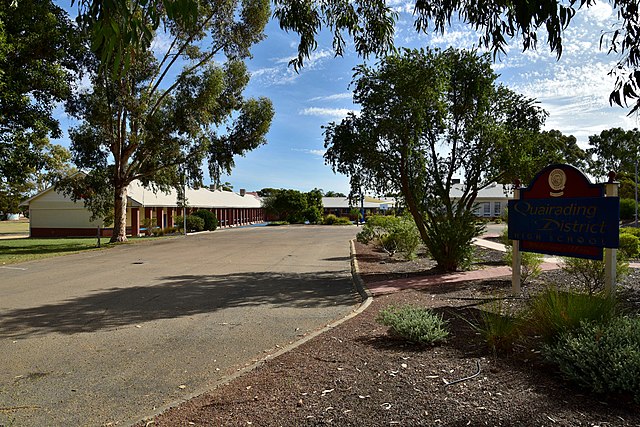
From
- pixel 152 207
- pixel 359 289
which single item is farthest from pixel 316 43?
pixel 152 207

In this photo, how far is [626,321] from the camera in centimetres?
430

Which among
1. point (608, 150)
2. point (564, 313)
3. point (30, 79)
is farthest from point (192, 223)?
point (608, 150)

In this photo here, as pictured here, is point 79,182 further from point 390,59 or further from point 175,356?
point 175,356

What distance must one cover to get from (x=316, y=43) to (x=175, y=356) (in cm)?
457

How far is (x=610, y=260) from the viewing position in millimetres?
6656

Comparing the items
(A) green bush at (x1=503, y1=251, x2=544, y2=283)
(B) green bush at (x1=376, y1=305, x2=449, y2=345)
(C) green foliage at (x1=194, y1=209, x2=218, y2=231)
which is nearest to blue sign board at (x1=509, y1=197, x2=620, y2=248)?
(A) green bush at (x1=503, y1=251, x2=544, y2=283)

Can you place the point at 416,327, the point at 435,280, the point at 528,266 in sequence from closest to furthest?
the point at 416,327, the point at 528,266, the point at 435,280

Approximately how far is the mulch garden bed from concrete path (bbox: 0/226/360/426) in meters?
0.69

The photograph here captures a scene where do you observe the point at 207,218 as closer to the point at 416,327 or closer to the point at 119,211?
the point at 119,211

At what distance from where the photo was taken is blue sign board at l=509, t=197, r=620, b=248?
6730 mm

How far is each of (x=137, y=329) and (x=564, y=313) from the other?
238 inches

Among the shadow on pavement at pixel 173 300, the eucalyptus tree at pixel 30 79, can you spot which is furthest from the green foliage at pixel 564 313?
the eucalyptus tree at pixel 30 79

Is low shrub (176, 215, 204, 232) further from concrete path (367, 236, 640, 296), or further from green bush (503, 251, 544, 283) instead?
green bush (503, 251, 544, 283)

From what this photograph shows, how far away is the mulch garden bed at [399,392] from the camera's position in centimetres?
343
